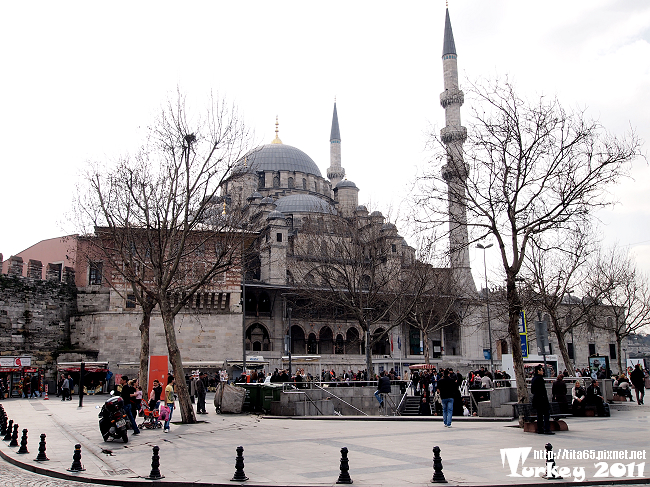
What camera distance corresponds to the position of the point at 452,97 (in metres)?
46.5

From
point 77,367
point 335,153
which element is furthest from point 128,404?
point 335,153

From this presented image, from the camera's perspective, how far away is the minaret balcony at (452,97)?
152ft

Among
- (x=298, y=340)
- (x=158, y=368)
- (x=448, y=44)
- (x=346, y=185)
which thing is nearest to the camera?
(x=158, y=368)

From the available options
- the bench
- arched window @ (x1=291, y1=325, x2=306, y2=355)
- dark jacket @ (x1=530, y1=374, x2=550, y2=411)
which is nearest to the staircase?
the bench

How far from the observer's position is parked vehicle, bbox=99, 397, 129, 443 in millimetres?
10445

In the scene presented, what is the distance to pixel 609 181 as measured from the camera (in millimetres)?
13555

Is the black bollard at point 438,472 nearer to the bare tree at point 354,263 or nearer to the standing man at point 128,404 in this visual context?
the standing man at point 128,404

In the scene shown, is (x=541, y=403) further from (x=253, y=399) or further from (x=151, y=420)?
(x=253, y=399)

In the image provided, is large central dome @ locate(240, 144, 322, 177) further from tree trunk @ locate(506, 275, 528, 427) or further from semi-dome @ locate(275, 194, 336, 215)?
tree trunk @ locate(506, 275, 528, 427)

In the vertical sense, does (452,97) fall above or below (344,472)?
above

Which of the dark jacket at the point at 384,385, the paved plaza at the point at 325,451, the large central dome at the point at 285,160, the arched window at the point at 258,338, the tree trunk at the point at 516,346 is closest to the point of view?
the paved plaza at the point at 325,451

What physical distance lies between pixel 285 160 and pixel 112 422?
5544cm

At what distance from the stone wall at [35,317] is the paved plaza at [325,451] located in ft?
64.0

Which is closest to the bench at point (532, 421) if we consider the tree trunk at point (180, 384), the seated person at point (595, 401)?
the seated person at point (595, 401)
